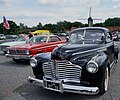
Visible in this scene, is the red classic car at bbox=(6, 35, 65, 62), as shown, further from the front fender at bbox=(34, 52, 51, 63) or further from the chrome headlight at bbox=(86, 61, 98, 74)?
the chrome headlight at bbox=(86, 61, 98, 74)

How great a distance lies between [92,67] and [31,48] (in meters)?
5.52

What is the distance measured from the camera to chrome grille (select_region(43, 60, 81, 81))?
465cm

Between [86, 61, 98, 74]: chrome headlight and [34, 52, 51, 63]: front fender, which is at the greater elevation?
[34, 52, 51, 63]: front fender

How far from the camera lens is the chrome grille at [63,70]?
4652 millimetres

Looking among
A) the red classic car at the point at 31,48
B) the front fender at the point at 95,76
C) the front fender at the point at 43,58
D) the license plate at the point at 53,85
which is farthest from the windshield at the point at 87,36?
the red classic car at the point at 31,48

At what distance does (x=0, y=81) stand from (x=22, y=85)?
106 centimetres

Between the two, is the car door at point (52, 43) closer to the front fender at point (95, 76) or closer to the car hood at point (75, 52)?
the car hood at point (75, 52)

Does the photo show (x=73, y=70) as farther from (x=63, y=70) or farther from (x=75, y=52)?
(x=75, y=52)

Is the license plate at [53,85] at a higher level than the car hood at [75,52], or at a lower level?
lower

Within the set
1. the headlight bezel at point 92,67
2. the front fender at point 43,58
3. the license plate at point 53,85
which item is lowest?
the license plate at point 53,85

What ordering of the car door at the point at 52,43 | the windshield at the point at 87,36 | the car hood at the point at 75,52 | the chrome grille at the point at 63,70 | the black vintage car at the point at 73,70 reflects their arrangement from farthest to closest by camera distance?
the car door at the point at 52,43 < the windshield at the point at 87,36 < the car hood at the point at 75,52 < the chrome grille at the point at 63,70 < the black vintage car at the point at 73,70

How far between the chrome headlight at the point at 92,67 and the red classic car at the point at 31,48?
17.8ft

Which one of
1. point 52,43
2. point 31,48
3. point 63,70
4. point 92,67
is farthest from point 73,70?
point 52,43

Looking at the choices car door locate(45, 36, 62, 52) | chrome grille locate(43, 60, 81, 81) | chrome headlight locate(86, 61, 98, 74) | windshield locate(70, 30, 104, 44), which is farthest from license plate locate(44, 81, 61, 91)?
car door locate(45, 36, 62, 52)
